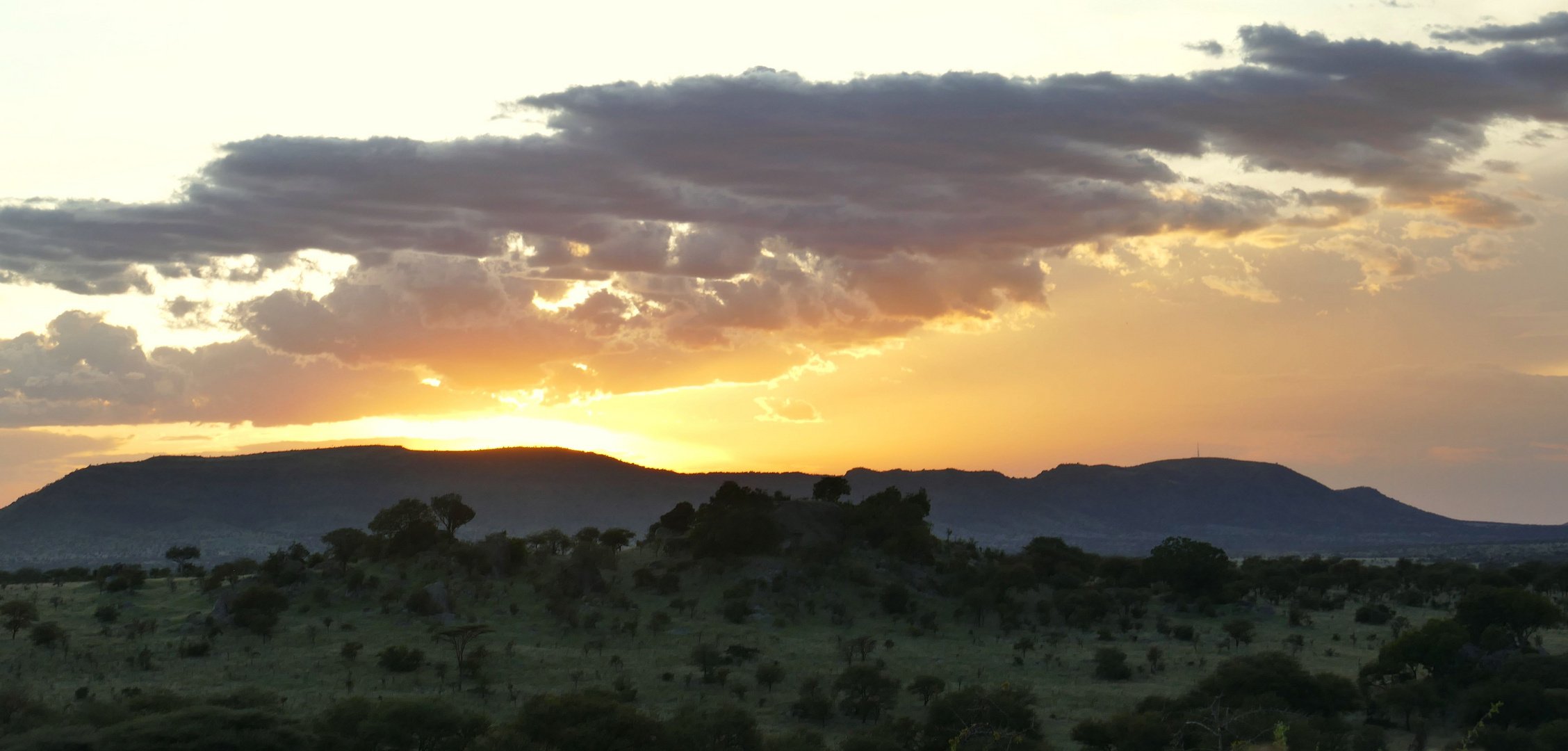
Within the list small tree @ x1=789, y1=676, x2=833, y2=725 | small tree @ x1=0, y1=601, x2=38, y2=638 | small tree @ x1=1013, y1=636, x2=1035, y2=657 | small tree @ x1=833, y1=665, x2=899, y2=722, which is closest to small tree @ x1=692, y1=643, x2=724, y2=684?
small tree @ x1=789, y1=676, x2=833, y2=725

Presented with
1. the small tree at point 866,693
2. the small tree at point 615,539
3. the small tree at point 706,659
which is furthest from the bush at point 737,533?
the small tree at point 866,693

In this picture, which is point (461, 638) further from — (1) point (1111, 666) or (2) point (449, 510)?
(1) point (1111, 666)

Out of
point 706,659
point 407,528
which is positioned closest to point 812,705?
point 706,659

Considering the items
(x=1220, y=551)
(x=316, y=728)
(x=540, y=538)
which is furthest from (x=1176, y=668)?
(x=540, y=538)

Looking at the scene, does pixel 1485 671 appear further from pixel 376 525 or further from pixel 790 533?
pixel 376 525

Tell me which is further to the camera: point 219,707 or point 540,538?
point 540,538

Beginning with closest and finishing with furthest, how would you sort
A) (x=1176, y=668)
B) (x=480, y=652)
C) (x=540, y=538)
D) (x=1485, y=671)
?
1. (x=1485, y=671)
2. (x=480, y=652)
3. (x=1176, y=668)
4. (x=540, y=538)

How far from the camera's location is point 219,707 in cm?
3950

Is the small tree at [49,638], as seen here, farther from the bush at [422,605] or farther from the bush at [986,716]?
the bush at [986,716]

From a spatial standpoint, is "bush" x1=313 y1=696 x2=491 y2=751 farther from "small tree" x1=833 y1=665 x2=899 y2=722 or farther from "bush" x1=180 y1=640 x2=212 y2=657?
"bush" x1=180 y1=640 x2=212 y2=657

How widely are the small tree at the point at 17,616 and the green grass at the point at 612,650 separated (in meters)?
0.73

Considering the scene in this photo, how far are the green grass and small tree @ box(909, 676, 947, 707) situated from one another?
27.9 inches

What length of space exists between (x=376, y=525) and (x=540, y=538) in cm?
1669

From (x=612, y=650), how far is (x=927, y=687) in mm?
22092
